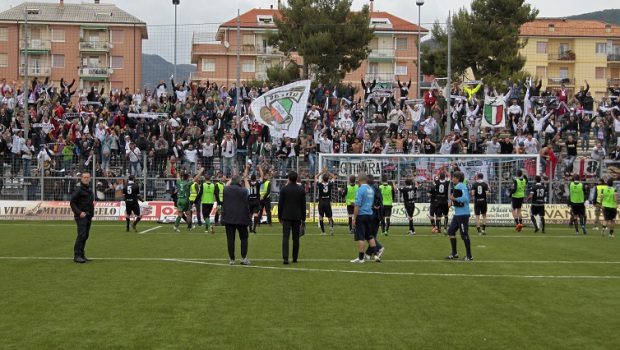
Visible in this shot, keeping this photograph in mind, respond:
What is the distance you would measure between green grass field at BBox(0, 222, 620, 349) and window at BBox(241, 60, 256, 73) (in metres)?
56.2

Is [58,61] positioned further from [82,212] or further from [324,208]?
[82,212]

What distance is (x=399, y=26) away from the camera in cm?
8000

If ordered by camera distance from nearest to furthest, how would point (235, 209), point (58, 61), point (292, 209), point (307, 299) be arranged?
point (307, 299), point (235, 209), point (292, 209), point (58, 61)

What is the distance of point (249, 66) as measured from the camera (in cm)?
7700

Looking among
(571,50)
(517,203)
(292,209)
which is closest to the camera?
(292,209)

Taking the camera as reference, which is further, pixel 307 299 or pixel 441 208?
pixel 441 208

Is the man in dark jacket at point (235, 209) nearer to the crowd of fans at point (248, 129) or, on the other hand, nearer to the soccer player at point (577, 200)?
the soccer player at point (577, 200)

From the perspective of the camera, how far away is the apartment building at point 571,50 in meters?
83.6

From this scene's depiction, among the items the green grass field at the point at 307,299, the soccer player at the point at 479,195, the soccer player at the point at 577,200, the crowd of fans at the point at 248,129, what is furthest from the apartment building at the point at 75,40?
the green grass field at the point at 307,299

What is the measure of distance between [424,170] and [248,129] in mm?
8075

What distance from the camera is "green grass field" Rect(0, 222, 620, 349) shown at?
9.54m

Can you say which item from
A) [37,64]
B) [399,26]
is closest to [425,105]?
[399,26]

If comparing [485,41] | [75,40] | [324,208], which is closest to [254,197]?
[324,208]

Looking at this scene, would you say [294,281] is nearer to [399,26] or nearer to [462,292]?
[462,292]
